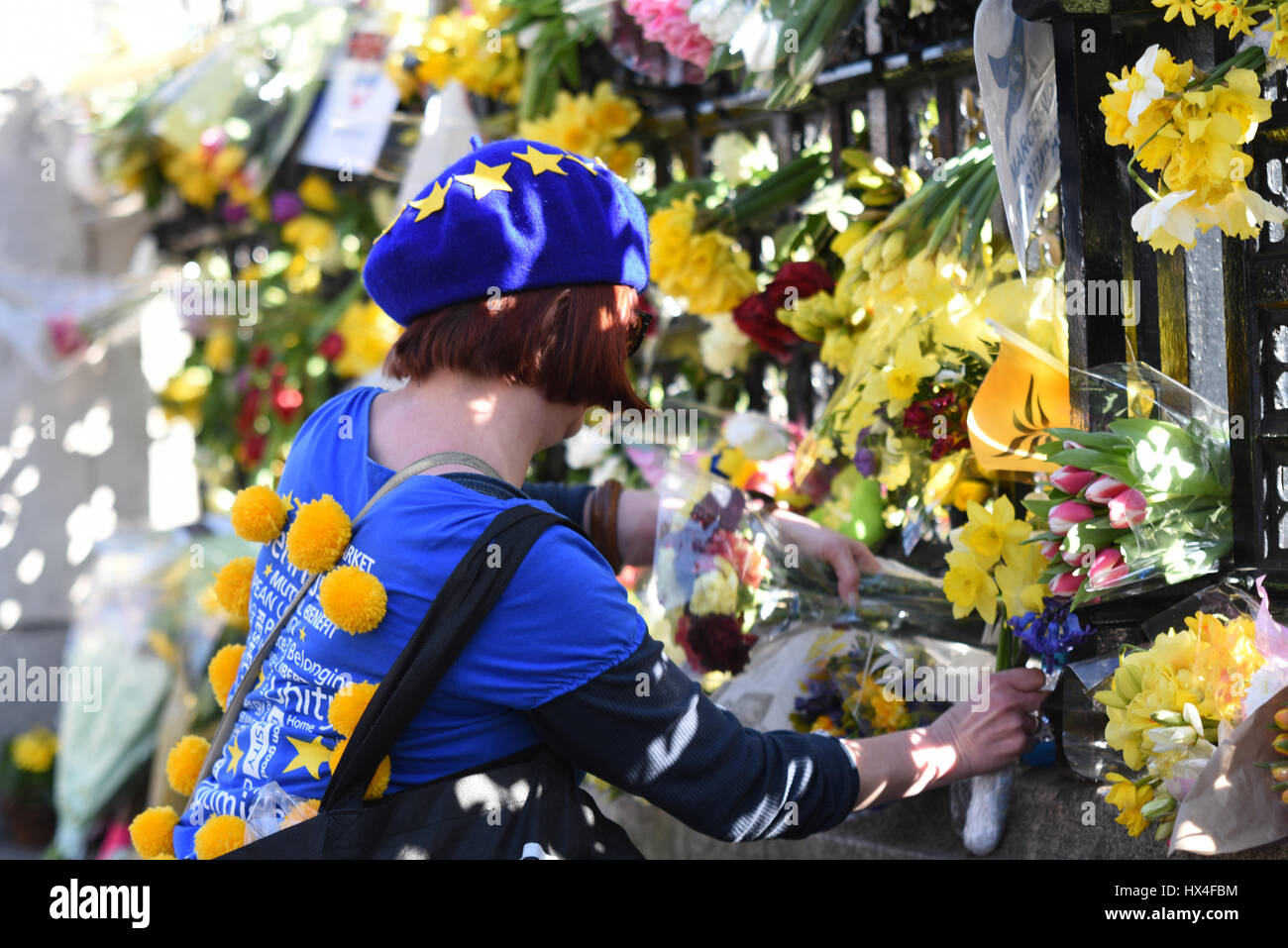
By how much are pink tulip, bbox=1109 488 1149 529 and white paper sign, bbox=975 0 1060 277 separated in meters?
0.33

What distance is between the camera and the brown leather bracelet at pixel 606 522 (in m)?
2.18

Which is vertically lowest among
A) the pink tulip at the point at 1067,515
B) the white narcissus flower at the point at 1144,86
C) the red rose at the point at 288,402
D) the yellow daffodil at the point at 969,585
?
the yellow daffodil at the point at 969,585

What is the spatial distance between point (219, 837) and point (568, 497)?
0.91 metres

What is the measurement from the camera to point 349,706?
139cm

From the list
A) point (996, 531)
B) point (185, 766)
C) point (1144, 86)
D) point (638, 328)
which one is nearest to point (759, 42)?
point (638, 328)

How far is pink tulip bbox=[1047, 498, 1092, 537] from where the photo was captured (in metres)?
1.60

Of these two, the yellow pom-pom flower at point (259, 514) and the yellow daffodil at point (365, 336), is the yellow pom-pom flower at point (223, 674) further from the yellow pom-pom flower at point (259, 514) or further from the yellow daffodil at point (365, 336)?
the yellow daffodil at point (365, 336)

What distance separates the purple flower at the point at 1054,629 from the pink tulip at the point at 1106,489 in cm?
20

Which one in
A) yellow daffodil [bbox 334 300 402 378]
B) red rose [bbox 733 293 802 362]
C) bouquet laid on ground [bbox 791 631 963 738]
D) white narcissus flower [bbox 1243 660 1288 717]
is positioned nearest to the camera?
white narcissus flower [bbox 1243 660 1288 717]
